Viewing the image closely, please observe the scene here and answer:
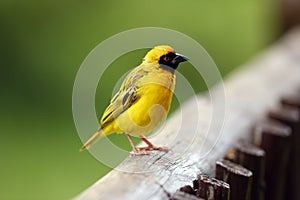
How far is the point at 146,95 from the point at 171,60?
2.0 inches

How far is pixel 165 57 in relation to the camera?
0.68 m

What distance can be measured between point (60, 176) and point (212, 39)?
0.98 meters

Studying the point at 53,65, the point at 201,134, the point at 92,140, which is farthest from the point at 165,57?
the point at 53,65

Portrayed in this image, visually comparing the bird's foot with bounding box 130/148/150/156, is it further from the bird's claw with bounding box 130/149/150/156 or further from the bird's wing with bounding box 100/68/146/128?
the bird's wing with bounding box 100/68/146/128

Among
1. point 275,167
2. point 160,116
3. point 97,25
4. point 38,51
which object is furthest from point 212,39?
point 160,116

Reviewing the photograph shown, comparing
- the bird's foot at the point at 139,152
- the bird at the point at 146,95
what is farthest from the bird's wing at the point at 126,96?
the bird's foot at the point at 139,152

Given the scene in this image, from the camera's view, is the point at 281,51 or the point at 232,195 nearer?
the point at 232,195

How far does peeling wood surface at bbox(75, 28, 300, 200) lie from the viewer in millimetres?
762

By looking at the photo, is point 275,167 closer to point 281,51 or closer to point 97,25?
point 281,51

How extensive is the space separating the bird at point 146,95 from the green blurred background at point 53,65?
5.74 feet

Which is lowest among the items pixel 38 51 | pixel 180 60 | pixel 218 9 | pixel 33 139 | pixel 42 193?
pixel 42 193

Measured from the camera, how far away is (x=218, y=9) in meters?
3.16

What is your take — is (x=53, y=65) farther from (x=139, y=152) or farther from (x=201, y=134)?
(x=139, y=152)

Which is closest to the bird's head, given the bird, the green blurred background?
the bird
